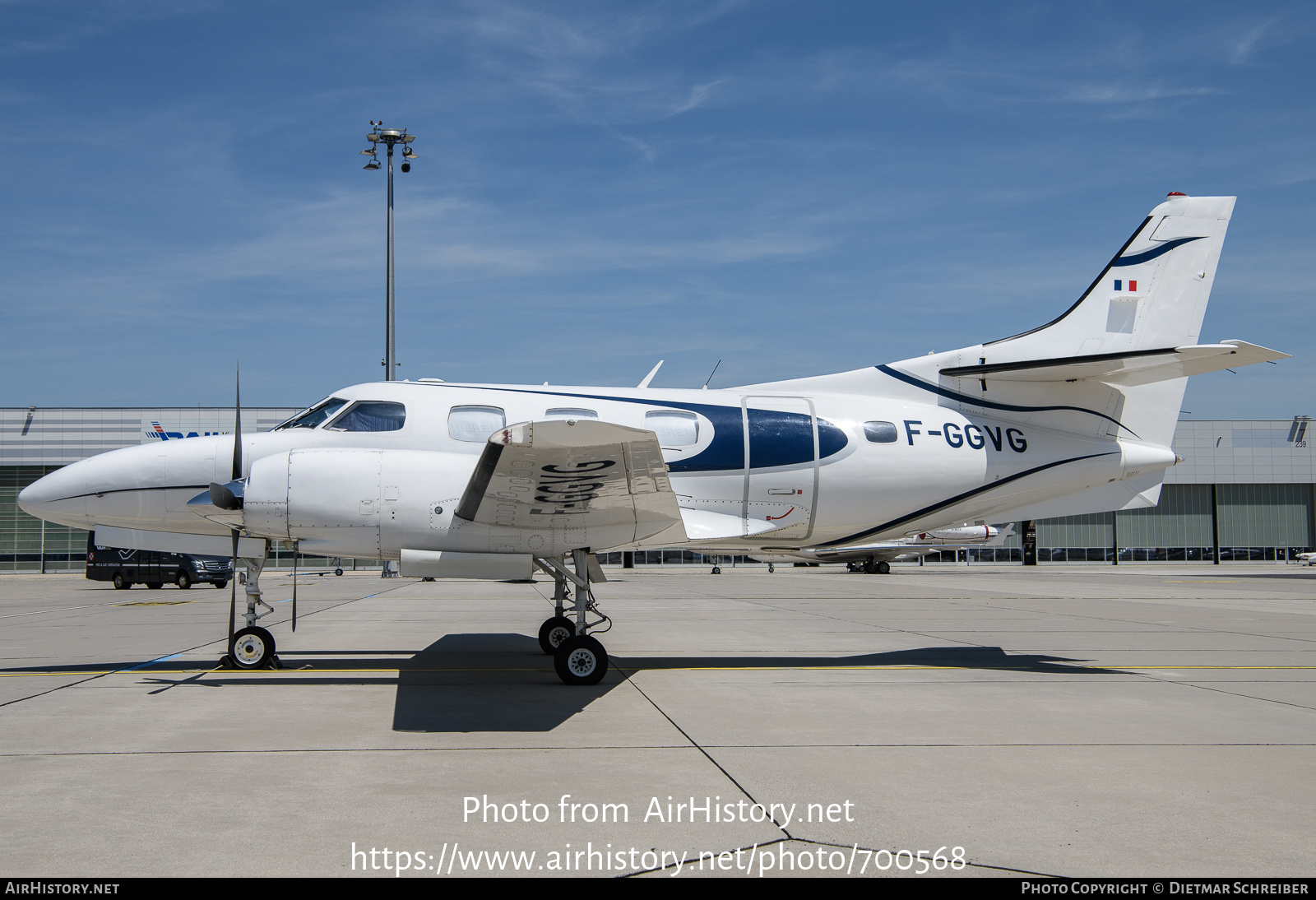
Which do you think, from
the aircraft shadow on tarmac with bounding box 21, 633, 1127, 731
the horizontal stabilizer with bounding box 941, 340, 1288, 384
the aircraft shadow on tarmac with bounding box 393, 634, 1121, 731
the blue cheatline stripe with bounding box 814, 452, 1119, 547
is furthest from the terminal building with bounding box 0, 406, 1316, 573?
the horizontal stabilizer with bounding box 941, 340, 1288, 384

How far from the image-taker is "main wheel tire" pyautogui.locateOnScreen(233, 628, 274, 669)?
10.9 meters

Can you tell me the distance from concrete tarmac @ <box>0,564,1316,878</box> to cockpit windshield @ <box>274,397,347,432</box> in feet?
9.62

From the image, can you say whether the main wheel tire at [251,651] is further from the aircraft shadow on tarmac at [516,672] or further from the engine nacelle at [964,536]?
the engine nacelle at [964,536]

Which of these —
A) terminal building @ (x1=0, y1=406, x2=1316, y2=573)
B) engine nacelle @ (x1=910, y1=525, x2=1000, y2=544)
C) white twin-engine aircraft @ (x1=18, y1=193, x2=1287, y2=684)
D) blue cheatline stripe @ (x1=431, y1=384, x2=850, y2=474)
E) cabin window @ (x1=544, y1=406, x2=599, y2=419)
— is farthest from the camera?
terminal building @ (x1=0, y1=406, x2=1316, y2=573)

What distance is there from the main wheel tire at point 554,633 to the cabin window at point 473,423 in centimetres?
277

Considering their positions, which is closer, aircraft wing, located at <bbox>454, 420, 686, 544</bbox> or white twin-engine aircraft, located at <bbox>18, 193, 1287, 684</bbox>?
aircraft wing, located at <bbox>454, 420, 686, 544</bbox>

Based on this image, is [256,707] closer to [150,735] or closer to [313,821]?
[150,735]

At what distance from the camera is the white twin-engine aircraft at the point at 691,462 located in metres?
10.2

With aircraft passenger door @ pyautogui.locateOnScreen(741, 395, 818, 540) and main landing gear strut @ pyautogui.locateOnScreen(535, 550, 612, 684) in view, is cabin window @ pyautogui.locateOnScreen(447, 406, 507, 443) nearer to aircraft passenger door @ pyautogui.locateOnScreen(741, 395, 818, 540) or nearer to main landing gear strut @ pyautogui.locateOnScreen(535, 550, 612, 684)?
main landing gear strut @ pyautogui.locateOnScreen(535, 550, 612, 684)

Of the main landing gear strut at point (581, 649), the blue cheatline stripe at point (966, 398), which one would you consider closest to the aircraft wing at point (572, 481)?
the main landing gear strut at point (581, 649)

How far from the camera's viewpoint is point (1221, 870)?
447cm

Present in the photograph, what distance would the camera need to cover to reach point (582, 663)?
1012 cm

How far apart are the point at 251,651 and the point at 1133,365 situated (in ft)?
36.7
